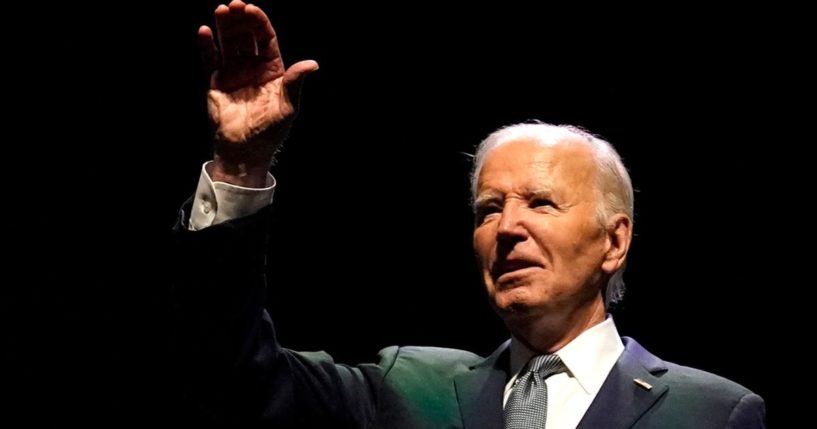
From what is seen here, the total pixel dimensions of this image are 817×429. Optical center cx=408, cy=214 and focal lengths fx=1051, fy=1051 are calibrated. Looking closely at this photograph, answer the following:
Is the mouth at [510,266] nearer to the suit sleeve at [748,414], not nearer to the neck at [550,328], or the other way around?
the neck at [550,328]

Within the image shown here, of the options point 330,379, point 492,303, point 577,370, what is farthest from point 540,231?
point 330,379

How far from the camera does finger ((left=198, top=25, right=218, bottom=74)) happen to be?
6.50ft

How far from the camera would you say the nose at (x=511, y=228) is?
2.26m

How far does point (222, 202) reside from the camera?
1963 millimetres

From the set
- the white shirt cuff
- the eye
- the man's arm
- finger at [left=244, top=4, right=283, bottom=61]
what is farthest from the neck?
finger at [left=244, top=4, right=283, bottom=61]

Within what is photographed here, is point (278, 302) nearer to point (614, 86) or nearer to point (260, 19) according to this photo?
point (614, 86)

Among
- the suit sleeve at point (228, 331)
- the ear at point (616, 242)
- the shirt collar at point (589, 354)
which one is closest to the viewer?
the suit sleeve at point (228, 331)

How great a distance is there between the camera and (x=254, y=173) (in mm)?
1997

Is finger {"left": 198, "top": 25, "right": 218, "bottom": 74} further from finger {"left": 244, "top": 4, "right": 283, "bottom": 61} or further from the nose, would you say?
the nose

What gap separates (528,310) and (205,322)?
701mm

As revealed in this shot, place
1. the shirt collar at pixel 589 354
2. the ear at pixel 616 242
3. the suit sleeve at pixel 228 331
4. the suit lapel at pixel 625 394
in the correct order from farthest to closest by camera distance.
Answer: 1. the ear at pixel 616 242
2. the shirt collar at pixel 589 354
3. the suit lapel at pixel 625 394
4. the suit sleeve at pixel 228 331

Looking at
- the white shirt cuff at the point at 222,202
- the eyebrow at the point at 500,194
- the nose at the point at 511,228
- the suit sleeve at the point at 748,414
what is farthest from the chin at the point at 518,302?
the white shirt cuff at the point at 222,202

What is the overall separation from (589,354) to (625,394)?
146mm

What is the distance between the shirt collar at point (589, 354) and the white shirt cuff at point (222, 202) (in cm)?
70
